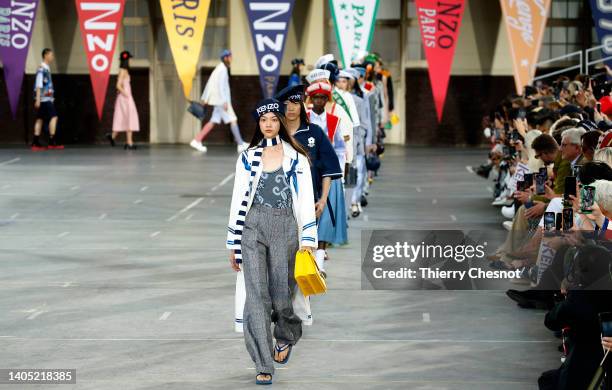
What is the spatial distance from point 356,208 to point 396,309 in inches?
241

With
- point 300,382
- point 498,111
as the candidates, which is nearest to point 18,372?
point 300,382

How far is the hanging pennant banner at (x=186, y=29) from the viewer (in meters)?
26.0

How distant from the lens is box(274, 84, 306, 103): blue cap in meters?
9.95

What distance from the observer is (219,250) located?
44.4 ft

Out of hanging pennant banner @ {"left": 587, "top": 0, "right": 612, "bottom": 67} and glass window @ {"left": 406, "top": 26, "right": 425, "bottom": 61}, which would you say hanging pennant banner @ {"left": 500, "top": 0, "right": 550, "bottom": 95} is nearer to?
hanging pennant banner @ {"left": 587, "top": 0, "right": 612, "bottom": 67}

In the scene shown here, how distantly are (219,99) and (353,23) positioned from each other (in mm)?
2985

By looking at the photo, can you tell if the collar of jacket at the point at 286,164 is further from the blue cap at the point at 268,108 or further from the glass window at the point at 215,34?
the glass window at the point at 215,34

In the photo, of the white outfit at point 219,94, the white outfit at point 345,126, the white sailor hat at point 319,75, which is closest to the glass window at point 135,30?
the white outfit at point 219,94

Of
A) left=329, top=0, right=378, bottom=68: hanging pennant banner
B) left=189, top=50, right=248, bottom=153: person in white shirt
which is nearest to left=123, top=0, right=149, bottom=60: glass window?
left=189, top=50, right=248, bottom=153: person in white shirt

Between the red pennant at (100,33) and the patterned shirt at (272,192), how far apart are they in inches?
711

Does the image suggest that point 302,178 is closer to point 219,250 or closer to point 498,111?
point 219,250

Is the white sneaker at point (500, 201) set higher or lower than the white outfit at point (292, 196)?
lower

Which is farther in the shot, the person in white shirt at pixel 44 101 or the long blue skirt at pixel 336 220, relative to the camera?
the person in white shirt at pixel 44 101
